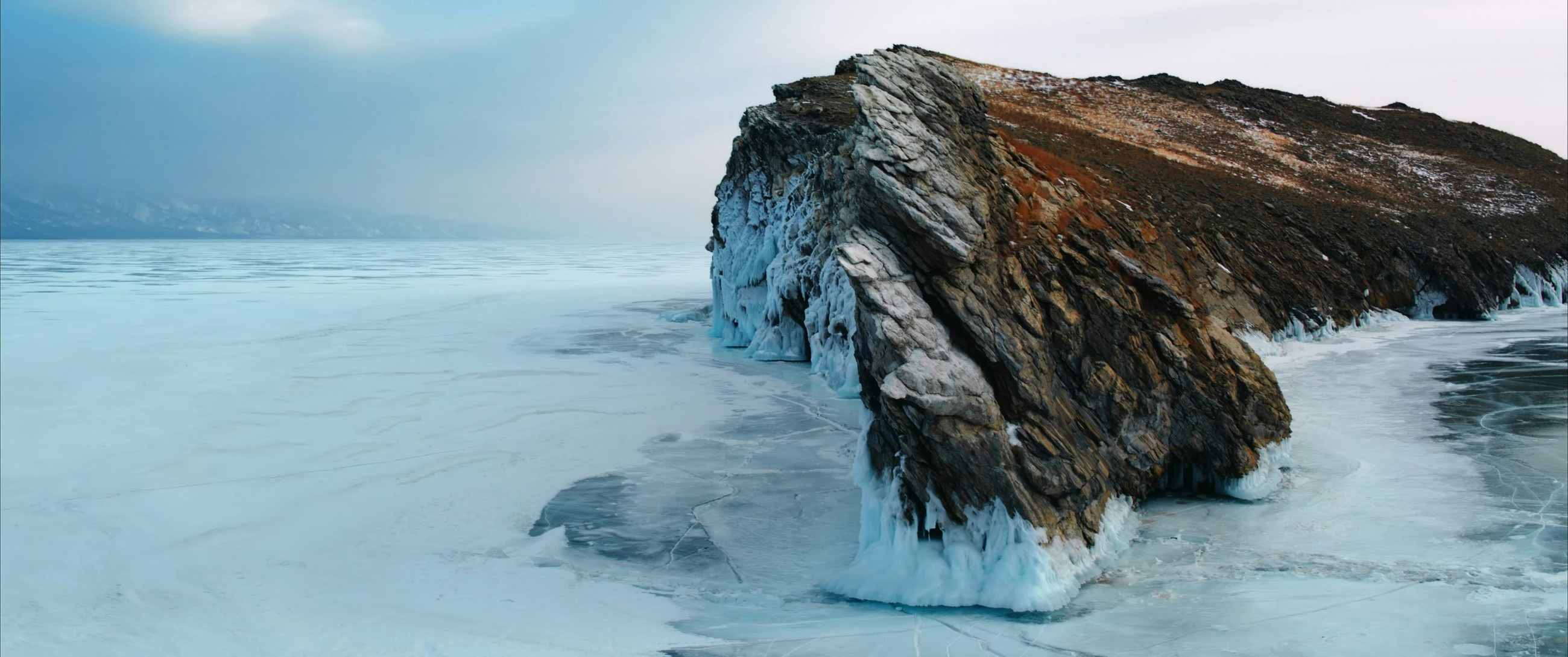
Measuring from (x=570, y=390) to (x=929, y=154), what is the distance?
12.2 meters

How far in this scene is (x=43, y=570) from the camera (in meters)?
10.6


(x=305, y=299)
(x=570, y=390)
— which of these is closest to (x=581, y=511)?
(x=570, y=390)

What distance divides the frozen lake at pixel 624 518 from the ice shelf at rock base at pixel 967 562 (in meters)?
0.19

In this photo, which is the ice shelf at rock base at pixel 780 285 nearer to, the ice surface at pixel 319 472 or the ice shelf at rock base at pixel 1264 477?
the ice surface at pixel 319 472

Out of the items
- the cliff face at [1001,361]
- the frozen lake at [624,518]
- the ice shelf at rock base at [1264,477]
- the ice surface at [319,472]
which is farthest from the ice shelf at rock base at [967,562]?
the ice shelf at rock base at [1264,477]

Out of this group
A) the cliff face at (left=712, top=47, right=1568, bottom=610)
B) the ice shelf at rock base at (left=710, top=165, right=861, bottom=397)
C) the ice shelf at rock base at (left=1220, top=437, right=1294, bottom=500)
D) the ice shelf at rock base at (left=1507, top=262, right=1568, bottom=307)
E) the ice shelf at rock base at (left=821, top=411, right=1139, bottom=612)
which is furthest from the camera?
the ice shelf at rock base at (left=1507, top=262, right=1568, bottom=307)

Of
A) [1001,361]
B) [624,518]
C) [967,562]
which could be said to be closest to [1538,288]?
[1001,361]

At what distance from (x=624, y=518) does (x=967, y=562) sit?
4822 mm

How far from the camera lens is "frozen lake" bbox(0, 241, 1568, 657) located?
334 inches

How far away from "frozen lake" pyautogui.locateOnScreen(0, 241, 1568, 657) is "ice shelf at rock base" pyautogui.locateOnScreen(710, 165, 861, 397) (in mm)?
1220

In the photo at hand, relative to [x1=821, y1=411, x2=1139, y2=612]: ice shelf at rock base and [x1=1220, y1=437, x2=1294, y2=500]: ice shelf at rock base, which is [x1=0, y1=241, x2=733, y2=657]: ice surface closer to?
[x1=821, y1=411, x2=1139, y2=612]: ice shelf at rock base

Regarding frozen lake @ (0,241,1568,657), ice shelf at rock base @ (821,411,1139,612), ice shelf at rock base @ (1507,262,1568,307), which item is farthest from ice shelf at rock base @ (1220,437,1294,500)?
ice shelf at rock base @ (1507,262,1568,307)

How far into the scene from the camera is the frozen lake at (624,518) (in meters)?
8.48

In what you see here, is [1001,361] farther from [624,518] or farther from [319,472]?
[319,472]
